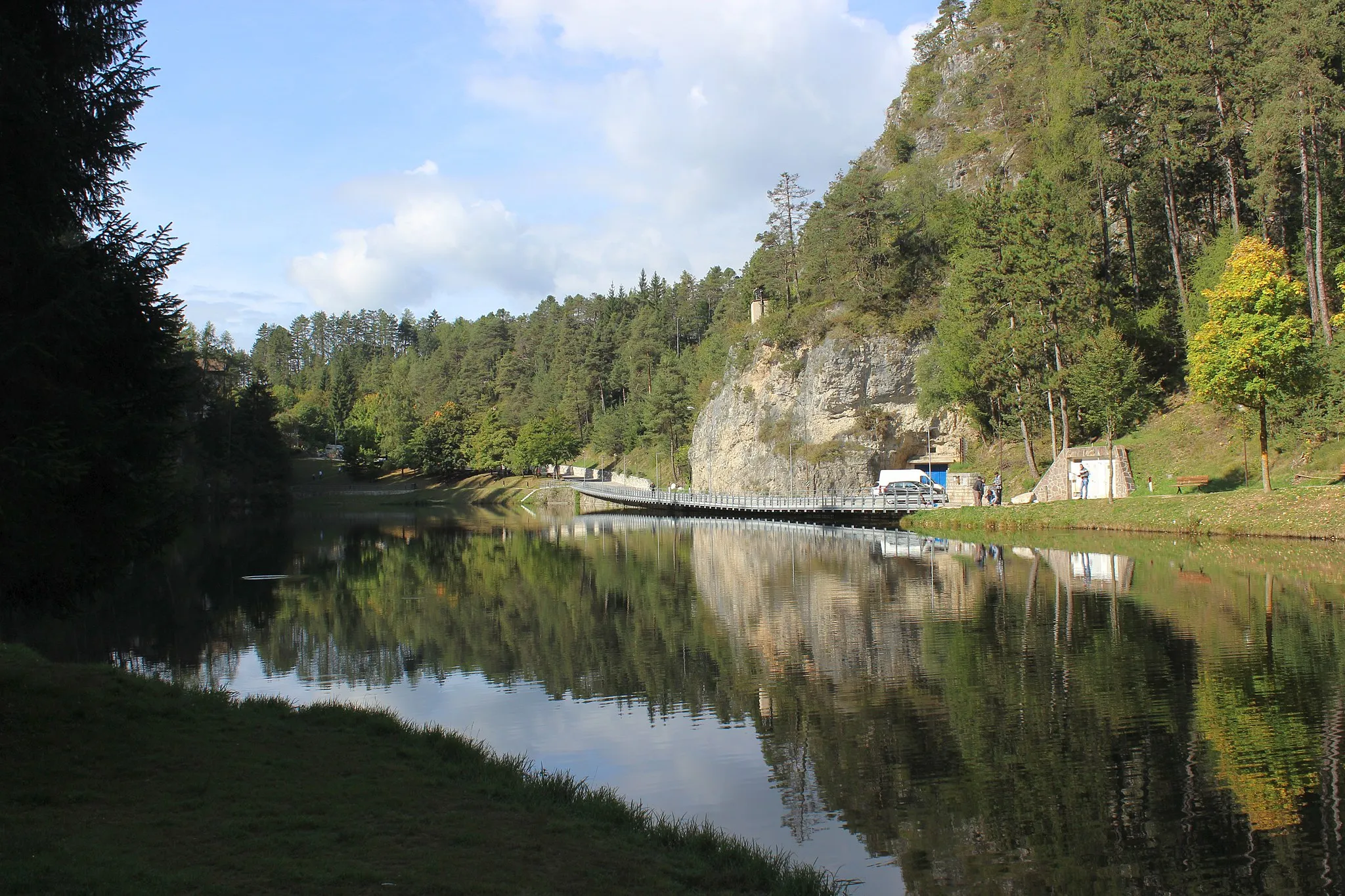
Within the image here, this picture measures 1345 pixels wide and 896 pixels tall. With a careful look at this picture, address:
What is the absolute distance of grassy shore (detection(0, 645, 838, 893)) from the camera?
6.67 metres

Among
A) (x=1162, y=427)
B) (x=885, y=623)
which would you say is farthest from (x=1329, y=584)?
(x=1162, y=427)

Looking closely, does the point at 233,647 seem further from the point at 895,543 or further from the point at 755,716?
the point at 895,543

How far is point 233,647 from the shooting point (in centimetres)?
2253

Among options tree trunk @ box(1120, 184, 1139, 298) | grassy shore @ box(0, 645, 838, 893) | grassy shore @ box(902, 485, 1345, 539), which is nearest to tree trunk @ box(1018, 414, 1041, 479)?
grassy shore @ box(902, 485, 1345, 539)

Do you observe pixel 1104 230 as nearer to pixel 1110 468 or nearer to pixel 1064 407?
pixel 1064 407

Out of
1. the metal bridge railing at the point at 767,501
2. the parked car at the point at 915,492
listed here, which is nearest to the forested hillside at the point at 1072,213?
the parked car at the point at 915,492

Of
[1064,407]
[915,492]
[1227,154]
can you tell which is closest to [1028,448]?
[1064,407]

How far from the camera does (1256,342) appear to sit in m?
35.7

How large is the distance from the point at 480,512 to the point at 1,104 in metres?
86.6

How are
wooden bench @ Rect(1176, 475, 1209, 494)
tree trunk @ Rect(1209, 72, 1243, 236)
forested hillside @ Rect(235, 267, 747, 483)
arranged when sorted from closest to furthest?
wooden bench @ Rect(1176, 475, 1209, 494), tree trunk @ Rect(1209, 72, 1243, 236), forested hillside @ Rect(235, 267, 747, 483)

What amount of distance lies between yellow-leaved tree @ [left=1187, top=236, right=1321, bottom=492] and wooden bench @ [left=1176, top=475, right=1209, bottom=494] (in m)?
4.64

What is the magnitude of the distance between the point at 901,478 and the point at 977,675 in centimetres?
4578

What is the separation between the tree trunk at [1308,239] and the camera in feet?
128

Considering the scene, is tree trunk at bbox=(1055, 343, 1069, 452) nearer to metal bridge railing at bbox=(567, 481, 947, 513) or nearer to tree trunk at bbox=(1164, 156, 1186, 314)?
tree trunk at bbox=(1164, 156, 1186, 314)
